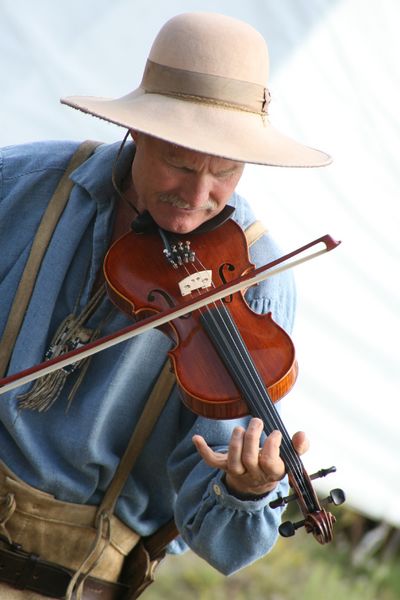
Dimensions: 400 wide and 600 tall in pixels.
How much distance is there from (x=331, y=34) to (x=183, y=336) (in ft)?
4.65

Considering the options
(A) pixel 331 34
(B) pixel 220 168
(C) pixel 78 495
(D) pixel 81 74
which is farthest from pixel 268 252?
(A) pixel 331 34

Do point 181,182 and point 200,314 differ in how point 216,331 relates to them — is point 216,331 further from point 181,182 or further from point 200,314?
point 181,182

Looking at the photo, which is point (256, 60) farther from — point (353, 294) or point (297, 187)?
point (353, 294)

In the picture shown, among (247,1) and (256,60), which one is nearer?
(256,60)

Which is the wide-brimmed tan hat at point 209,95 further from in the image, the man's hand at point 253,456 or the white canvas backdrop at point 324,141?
the white canvas backdrop at point 324,141

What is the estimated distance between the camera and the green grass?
13.9ft

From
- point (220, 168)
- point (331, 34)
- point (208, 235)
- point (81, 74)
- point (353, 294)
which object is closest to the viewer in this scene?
point (220, 168)

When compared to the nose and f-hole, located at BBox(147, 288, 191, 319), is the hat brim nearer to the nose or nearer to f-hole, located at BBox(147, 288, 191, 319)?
the nose

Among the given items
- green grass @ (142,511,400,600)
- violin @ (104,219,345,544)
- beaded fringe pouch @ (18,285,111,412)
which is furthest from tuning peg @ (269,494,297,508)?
green grass @ (142,511,400,600)

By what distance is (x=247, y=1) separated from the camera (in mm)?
2832

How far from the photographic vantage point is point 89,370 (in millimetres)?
2023

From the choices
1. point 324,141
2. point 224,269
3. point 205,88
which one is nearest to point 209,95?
point 205,88

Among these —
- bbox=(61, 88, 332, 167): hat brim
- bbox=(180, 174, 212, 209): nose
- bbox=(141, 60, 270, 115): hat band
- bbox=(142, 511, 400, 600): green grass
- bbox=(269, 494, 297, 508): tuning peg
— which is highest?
bbox=(141, 60, 270, 115): hat band

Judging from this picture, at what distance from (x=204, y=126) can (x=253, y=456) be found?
525mm
